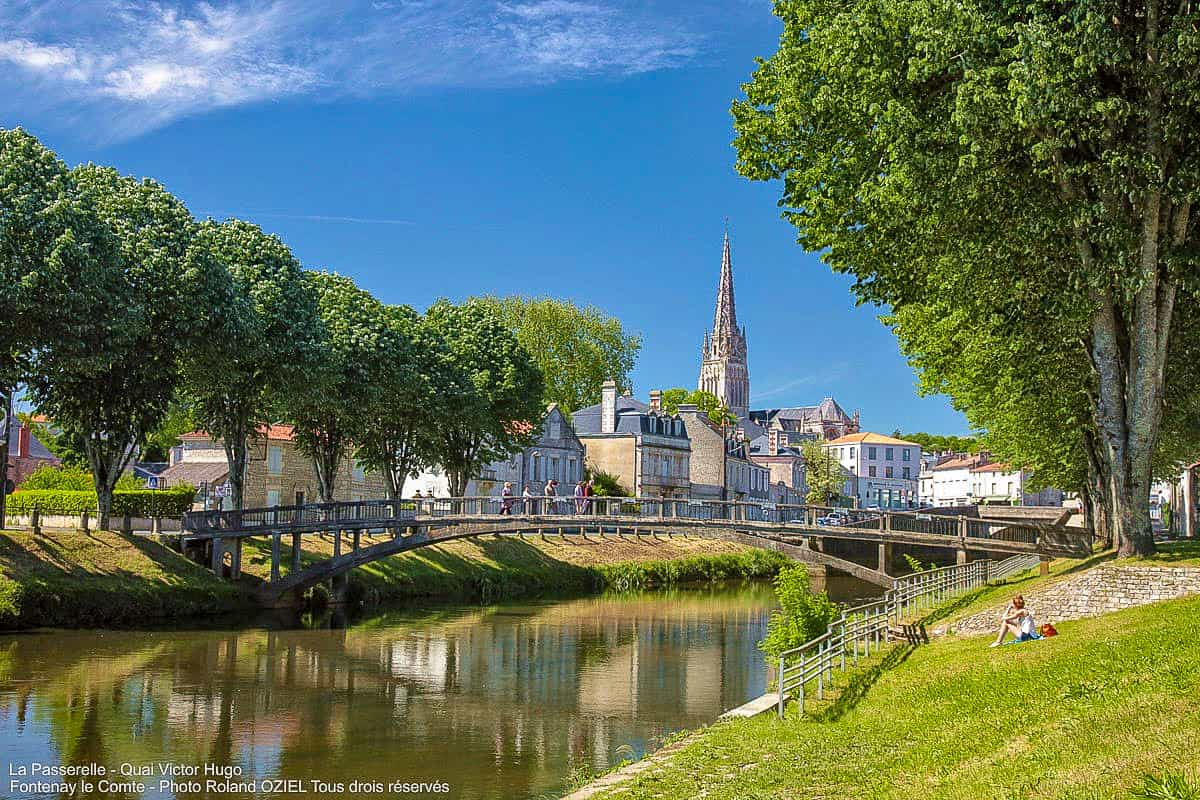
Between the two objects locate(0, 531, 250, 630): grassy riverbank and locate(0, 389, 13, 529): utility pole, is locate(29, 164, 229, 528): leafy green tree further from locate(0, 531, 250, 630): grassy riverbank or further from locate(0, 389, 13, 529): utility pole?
locate(0, 531, 250, 630): grassy riverbank

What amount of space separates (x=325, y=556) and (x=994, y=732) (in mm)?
35433

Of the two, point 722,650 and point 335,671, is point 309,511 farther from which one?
point 722,650

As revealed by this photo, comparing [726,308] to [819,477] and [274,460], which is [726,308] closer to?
[819,477]

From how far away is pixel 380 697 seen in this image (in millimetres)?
23719

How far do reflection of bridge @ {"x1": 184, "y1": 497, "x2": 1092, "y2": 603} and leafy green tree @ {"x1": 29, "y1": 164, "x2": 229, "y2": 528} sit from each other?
14.7ft

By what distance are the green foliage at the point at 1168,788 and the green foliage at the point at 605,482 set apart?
69396 mm

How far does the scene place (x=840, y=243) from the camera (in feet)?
77.5

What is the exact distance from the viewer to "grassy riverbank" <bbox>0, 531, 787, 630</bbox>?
30.7 metres

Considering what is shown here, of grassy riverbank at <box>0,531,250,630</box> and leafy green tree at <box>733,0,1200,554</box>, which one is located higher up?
leafy green tree at <box>733,0,1200,554</box>

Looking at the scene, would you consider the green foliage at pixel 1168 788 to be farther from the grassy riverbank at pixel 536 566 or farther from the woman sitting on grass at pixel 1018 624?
the grassy riverbank at pixel 536 566

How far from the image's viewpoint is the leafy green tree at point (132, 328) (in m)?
29.2

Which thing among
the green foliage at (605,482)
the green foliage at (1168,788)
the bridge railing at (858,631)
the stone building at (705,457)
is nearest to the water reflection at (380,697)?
the bridge railing at (858,631)

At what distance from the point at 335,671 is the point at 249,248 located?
17.1 metres

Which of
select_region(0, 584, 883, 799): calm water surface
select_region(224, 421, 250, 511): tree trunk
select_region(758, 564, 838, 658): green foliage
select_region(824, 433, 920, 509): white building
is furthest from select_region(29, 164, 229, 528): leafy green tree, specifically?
select_region(824, 433, 920, 509): white building
